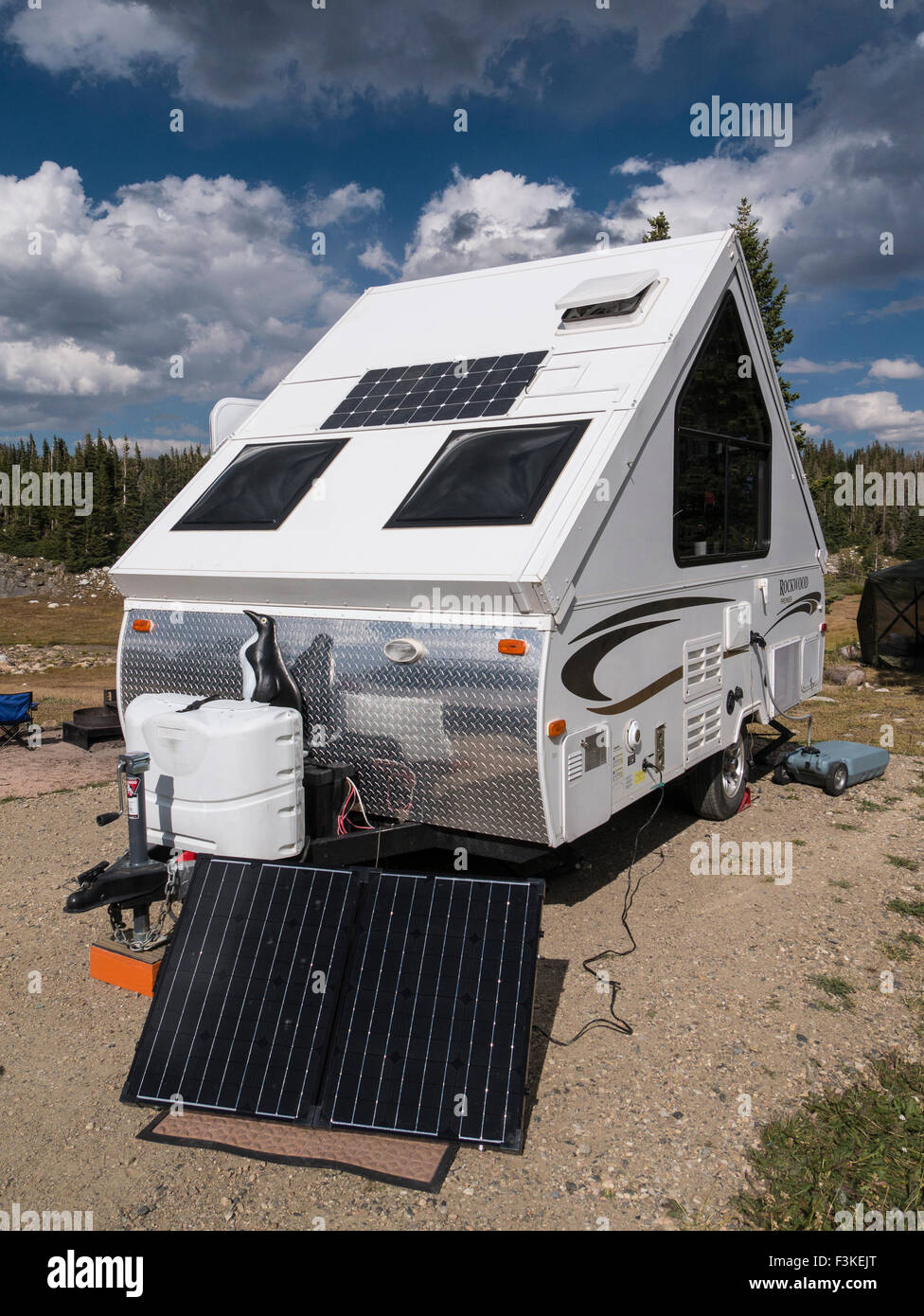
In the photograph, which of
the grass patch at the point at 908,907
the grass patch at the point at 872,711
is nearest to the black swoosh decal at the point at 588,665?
the grass patch at the point at 908,907

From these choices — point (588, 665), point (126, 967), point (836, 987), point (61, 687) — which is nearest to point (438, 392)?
point (588, 665)

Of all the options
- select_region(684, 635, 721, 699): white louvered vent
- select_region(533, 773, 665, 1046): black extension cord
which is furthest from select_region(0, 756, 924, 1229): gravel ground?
select_region(684, 635, 721, 699): white louvered vent

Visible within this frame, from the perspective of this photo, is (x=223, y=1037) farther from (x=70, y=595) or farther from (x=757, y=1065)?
(x=70, y=595)

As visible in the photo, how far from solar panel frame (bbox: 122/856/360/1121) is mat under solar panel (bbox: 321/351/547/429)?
2663 mm

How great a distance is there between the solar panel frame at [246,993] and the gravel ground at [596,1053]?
0.73ft

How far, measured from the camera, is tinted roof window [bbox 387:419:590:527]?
439 centimetres

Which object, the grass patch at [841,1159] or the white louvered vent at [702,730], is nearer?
the grass patch at [841,1159]

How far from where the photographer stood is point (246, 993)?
149 inches

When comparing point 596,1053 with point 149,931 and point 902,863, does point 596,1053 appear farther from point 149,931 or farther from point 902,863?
point 902,863

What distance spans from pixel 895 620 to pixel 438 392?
14.1 metres

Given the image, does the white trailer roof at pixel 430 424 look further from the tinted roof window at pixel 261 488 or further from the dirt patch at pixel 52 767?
the dirt patch at pixel 52 767

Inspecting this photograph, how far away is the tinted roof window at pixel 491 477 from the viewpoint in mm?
4395

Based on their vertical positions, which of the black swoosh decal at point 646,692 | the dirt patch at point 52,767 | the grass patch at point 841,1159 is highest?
the black swoosh decal at point 646,692
